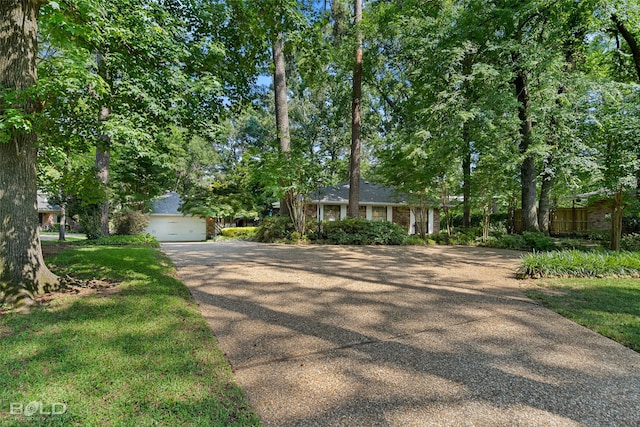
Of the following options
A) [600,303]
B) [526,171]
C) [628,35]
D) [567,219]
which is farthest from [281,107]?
[567,219]

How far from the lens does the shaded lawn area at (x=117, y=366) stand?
6.57 ft

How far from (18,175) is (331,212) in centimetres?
1639

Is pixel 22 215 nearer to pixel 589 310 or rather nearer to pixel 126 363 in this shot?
pixel 126 363

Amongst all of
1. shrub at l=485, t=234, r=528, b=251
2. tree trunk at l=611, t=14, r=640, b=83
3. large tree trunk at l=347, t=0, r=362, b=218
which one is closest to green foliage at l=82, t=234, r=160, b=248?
large tree trunk at l=347, t=0, r=362, b=218

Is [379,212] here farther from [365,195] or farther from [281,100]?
[281,100]

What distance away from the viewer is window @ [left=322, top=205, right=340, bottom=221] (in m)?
19.6

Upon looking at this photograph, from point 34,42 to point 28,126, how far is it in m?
1.66

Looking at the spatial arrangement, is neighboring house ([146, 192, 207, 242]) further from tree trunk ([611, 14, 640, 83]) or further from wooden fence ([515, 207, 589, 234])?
tree trunk ([611, 14, 640, 83])

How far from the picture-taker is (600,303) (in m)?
4.61

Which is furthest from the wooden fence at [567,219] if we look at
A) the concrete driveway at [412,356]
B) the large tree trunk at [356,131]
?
the concrete driveway at [412,356]

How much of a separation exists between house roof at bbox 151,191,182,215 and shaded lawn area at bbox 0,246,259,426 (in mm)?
17597

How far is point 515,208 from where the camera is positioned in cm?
1703

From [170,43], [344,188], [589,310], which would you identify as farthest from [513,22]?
[344,188]

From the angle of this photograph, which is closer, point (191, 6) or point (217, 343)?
point (217, 343)
